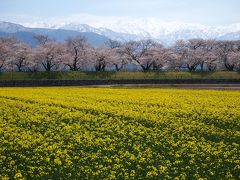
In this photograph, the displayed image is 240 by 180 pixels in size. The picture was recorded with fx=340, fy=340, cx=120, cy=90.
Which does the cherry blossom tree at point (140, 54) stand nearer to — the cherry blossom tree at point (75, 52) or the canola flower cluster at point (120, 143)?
the cherry blossom tree at point (75, 52)

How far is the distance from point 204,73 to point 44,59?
39.7 m

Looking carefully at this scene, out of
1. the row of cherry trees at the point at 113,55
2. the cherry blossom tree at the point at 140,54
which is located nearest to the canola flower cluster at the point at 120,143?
the row of cherry trees at the point at 113,55

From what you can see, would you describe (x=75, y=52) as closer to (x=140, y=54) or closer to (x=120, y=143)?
(x=140, y=54)

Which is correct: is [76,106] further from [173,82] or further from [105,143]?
[173,82]

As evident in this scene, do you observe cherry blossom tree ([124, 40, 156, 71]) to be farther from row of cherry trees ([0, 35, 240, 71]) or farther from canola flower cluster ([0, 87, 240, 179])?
canola flower cluster ([0, 87, 240, 179])

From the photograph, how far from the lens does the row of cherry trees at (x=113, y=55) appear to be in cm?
8206

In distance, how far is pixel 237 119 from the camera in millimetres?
21891

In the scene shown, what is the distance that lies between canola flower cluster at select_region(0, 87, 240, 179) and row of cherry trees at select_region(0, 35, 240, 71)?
194 feet

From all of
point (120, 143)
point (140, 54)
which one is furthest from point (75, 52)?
point (120, 143)

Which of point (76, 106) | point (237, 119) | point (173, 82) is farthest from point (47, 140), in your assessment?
point (173, 82)

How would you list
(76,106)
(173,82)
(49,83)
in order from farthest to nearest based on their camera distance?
(173,82) → (49,83) → (76,106)

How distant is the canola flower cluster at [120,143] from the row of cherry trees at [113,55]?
194 ft

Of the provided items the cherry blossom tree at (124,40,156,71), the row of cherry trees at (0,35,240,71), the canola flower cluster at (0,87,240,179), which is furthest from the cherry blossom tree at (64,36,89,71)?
the canola flower cluster at (0,87,240,179)

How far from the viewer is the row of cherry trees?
82.1 meters
